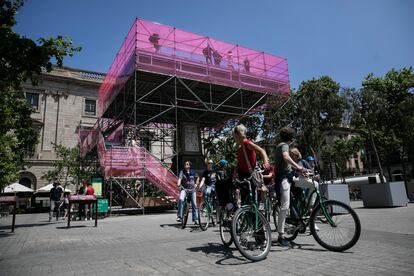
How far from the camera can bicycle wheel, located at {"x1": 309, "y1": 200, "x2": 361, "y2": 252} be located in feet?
13.2

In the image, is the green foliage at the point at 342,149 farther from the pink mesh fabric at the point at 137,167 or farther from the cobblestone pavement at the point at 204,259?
the cobblestone pavement at the point at 204,259

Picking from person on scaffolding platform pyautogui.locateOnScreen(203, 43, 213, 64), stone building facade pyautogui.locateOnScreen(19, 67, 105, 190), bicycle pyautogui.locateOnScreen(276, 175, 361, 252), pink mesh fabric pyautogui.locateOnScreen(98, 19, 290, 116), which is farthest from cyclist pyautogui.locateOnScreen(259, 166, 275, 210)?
stone building facade pyautogui.locateOnScreen(19, 67, 105, 190)

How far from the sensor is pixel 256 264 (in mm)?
3629

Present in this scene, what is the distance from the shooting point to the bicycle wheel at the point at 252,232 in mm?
3928

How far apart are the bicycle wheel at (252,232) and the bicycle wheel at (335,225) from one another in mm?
812

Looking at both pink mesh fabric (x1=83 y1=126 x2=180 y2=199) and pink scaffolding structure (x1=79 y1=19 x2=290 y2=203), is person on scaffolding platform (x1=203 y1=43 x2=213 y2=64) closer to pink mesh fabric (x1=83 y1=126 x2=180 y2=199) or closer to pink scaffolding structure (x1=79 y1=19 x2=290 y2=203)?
pink scaffolding structure (x1=79 y1=19 x2=290 y2=203)

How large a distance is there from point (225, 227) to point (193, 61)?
15.8 meters

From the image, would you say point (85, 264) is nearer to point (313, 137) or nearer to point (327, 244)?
point (327, 244)

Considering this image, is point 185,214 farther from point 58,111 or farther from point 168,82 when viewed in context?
point 58,111

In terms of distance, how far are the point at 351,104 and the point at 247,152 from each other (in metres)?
18.1

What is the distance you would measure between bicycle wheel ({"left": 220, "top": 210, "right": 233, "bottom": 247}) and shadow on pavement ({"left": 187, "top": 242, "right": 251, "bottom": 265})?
12 centimetres

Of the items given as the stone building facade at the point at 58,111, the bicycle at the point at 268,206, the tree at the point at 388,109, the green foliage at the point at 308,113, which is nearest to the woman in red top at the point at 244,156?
the bicycle at the point at 268,206

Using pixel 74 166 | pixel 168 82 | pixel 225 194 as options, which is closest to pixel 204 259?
pixel 225 194

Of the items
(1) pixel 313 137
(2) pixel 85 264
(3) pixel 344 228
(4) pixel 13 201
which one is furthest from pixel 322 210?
(1) pixel 313 137
